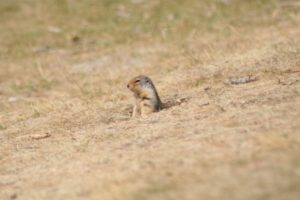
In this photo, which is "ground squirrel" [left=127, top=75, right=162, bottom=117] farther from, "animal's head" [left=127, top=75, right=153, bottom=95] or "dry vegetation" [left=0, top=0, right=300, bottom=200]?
"dry vegetation" [left=0, top=0, right=300, bottom=200]

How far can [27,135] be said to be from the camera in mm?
11719

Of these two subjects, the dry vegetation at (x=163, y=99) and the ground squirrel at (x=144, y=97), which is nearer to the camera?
the dry vegetation at (x=163, y=99)

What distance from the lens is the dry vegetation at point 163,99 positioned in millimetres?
7734

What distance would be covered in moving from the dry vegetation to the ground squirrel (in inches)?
11.0

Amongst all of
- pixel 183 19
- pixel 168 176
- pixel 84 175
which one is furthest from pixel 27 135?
pixel 183 19

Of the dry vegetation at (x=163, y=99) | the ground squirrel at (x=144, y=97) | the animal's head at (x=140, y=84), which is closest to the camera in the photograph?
the dry vegetation at (x=163, y=99)

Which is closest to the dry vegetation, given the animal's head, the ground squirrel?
the ground squirrel

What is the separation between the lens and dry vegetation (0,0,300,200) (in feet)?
25.4

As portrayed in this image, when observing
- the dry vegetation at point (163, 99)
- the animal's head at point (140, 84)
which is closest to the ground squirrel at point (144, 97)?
the animal's head at point (140, 84)

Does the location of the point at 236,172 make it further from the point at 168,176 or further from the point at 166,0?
the point at 166,0

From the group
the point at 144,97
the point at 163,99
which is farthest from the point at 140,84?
the point at 163,99

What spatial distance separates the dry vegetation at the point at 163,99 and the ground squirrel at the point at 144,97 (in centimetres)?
28

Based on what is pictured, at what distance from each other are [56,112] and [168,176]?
18.7 ft

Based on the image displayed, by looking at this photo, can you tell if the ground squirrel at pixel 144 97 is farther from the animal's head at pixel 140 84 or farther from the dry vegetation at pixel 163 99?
the dry vegetation at pixel 163 99
